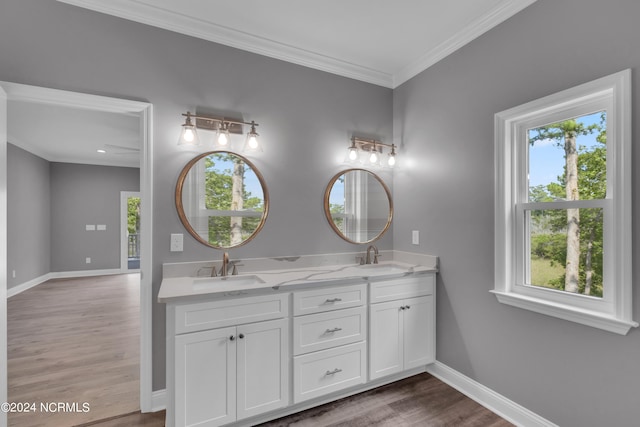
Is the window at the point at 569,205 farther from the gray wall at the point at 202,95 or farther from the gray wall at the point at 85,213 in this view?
the gray wall at the point at 85,213

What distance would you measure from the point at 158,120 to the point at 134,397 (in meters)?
1.99

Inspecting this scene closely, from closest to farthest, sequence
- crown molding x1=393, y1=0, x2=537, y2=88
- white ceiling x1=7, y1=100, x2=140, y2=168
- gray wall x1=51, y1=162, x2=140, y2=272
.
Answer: crown molding x1=393, y1=0, x2=537, y2=88 < white ceiling x1=7, y1=100, x2=140, y2=168 < gray wall x1=51, y1=162, x2=140, y2=272

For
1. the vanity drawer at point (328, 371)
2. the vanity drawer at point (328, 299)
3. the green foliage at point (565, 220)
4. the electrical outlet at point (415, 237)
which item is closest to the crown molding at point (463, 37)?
the green foliage at point (565, 220)

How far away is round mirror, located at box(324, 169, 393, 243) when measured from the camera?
2805 millimetres

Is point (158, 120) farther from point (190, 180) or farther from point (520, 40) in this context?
point (520, 40)

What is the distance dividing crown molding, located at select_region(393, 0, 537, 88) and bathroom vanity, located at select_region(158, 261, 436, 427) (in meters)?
1.74

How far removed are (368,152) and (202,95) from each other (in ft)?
4.88

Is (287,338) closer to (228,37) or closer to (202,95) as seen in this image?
(202,95)

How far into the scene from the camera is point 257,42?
245cm

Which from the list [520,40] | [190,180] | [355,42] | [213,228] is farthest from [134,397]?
[520,40]

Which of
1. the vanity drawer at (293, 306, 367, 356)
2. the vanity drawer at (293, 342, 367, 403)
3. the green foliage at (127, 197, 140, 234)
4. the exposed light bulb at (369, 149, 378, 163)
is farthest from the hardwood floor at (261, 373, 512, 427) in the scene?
the green foliage at (127, 197, 140, 234)

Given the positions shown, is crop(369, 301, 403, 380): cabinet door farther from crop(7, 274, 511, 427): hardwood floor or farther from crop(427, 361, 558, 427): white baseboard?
crop(427, 361, 558, 427): white baseboard

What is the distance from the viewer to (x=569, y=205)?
1799 millimetres

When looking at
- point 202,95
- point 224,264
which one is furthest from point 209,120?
point 224,264
